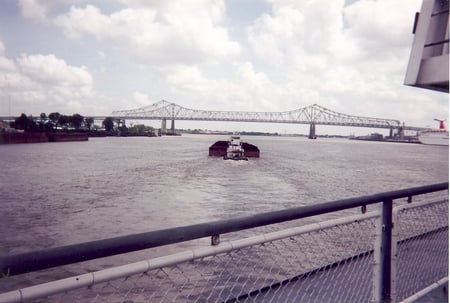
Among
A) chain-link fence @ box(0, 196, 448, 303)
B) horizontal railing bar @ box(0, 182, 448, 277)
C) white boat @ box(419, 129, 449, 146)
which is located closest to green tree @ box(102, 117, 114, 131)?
white boat @ box(419, 129, 449, 146)

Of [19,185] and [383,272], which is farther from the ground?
[383,272]

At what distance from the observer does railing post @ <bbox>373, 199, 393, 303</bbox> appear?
2262 mm

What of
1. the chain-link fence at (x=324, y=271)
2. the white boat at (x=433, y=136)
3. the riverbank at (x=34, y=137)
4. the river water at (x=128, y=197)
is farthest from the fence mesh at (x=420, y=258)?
the white boat at (x=433, y=136)

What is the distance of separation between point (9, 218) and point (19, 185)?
1093 cm

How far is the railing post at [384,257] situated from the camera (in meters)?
2.26

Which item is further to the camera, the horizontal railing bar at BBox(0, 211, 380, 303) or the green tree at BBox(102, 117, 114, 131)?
the green tree at BBox(102, 117, 114, 131)

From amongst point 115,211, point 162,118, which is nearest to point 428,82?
point 115,211

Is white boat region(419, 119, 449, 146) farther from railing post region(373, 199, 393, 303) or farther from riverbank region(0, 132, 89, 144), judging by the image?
railing post region(373, 199, 393, 303)

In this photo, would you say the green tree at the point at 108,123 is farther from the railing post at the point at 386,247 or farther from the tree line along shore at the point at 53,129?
the railing post at the point at 386,247

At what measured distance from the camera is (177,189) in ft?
81.1

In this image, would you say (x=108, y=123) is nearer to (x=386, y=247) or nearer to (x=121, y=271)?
(x=386, y=247)

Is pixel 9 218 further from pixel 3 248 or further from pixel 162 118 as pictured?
pixel 162 118

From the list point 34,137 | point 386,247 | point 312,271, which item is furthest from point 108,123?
point 386,247

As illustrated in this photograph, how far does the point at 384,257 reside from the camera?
2273 mm
